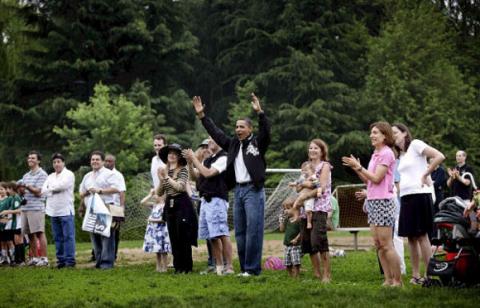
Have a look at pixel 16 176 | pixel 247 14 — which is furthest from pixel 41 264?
pixel 247 14

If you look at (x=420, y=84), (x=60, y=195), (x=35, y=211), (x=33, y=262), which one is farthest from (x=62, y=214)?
(x=420, y=84)

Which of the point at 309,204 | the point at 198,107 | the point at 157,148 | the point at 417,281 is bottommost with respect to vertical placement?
the point at 417,281

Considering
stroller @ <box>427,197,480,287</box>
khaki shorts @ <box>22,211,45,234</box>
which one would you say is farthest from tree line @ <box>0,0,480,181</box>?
stroller @ <box>427,197,480,287</box>

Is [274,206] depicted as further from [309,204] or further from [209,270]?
[309,204]

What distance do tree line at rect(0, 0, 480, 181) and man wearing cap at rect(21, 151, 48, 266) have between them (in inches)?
715

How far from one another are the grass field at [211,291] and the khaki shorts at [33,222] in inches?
91.1

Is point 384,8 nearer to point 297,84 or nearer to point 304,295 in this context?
point 297,84

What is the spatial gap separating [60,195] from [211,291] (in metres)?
5.39

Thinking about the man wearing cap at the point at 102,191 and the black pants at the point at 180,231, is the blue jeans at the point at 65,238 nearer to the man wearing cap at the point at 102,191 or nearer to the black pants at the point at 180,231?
the man wearing cap at the point at 102,191

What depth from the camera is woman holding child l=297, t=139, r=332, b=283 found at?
395 inches

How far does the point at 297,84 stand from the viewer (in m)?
37.9

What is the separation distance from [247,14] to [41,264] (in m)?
29.0

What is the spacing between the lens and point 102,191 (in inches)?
523

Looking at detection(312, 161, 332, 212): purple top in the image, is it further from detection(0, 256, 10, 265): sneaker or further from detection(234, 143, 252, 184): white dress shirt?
detection(0, 256, 10, 265): sneaker
